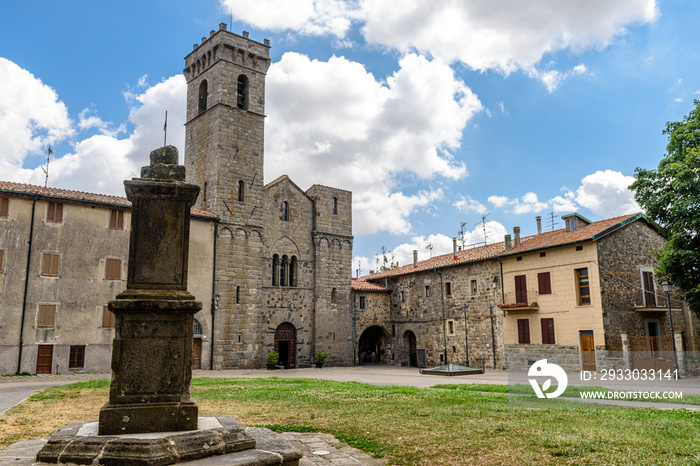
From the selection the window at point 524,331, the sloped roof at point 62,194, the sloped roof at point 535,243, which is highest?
the sloped roof at point 62,194

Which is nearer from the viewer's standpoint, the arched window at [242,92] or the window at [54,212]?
the window at [54,212]

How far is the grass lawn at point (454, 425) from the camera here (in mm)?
5832

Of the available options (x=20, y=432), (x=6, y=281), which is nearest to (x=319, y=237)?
(x=6, y=281)

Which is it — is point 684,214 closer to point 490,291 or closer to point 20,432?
point 490,291

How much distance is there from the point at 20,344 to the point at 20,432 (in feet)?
58.7

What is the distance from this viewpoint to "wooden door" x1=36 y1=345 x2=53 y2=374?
22.9 meters

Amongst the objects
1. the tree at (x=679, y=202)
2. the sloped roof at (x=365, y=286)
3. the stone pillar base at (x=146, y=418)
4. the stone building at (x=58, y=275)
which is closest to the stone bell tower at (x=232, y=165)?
the stone building at (x=58, y=275)

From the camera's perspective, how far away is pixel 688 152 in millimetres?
20750

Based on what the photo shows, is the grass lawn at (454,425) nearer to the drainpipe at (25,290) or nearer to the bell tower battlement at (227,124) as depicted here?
the drainpipe at (25,290)

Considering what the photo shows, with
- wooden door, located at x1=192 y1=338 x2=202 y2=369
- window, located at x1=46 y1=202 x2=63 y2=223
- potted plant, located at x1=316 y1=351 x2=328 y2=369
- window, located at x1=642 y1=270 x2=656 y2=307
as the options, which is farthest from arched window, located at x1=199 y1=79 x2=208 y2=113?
window, located at x1=642 y1=270 x2=656 y2=307

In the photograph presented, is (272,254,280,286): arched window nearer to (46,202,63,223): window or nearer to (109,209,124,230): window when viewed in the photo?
(109,209,124,230): window

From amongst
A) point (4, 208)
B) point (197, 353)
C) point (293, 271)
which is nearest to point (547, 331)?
point (293, 271)

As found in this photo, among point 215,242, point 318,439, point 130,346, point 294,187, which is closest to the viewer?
point 130,346

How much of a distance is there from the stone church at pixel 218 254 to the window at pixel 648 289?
692 inches
